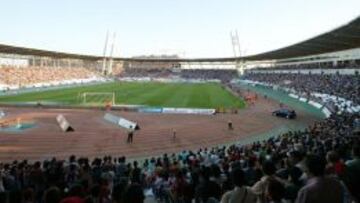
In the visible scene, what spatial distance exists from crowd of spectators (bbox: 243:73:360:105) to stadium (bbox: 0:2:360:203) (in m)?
0.28

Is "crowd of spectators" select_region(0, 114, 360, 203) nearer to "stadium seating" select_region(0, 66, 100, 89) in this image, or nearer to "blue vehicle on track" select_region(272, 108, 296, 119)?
"blue vehicle on track" select_region(272, 108, 296, 119)

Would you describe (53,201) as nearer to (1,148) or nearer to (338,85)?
(1,148)

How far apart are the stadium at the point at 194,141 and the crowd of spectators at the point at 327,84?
281 millimetres

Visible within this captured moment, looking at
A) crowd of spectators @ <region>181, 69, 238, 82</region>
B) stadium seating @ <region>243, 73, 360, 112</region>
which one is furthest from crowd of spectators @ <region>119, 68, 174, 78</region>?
stadium seating @ <region>243, 73, 360, 112</region>

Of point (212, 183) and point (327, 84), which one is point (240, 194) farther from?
point (327, 84)

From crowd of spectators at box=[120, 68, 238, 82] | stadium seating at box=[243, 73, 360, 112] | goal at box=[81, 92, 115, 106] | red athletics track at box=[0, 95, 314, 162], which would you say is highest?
crowd of spectators at box=[120, 68, 238, 82]

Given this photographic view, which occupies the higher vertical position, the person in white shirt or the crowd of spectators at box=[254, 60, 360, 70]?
the crowd of spectators at box=[254, 60, 360, 70]

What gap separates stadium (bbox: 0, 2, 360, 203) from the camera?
7.42 m

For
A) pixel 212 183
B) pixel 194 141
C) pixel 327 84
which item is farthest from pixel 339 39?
pixel 212 183

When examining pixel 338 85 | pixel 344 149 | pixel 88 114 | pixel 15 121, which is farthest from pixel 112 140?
pixel 338 85

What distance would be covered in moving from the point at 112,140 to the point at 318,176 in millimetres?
26548

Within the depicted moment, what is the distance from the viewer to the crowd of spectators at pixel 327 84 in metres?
46.3

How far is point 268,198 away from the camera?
615cm

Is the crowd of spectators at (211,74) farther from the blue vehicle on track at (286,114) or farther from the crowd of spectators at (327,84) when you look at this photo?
the blue vehicle on track at (286,114)
